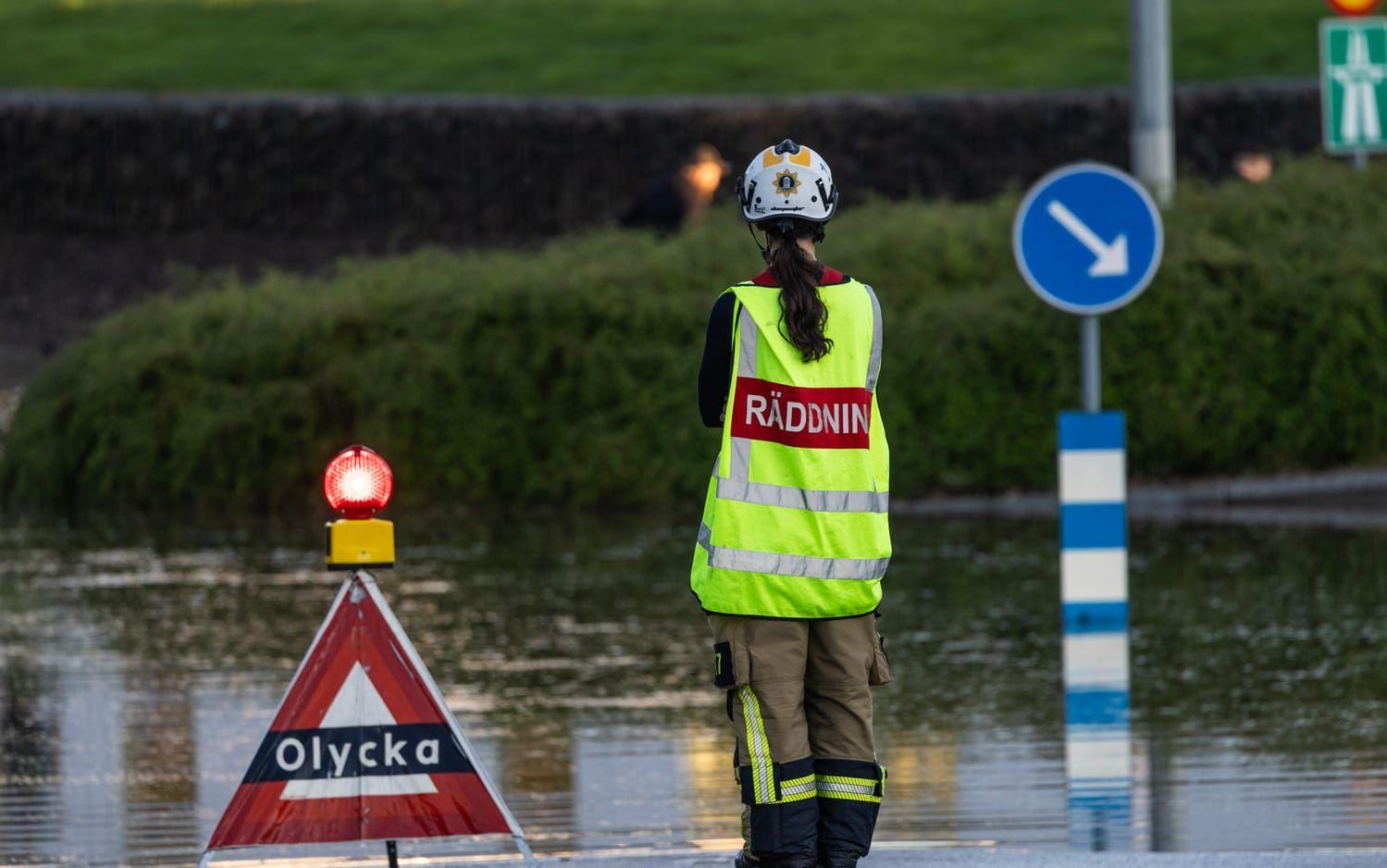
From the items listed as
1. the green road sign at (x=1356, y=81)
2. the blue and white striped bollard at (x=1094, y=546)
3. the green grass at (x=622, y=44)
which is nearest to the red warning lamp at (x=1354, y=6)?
the green road sign at (x=1356, y=81)

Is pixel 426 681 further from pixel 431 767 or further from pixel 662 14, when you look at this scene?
pixel 662 14

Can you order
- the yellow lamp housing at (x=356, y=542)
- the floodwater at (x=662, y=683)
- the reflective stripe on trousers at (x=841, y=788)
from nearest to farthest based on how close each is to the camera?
the reflective stripe on trousers at (x=841, y=788), the yellow lamp housing at (x=356, y=542), the floodwater at (x=662, y=683)

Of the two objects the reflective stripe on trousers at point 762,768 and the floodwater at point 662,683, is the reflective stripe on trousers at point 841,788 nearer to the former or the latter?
the reflective stripe on trousers at point 762,768

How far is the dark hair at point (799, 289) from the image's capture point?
5.23m

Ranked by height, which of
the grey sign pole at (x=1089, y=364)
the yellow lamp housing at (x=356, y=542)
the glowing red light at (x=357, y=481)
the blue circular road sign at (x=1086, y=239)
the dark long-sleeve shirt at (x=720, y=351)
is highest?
the blue circular road sign at (x=1086, y=239)

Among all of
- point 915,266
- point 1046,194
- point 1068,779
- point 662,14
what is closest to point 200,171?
point 662,14

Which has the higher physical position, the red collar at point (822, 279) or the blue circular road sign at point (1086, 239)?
the blue circular road sign at point (1086, 239)

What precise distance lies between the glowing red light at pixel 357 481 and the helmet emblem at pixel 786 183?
3.97 feet

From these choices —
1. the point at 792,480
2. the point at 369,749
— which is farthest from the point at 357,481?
the point at 792,480

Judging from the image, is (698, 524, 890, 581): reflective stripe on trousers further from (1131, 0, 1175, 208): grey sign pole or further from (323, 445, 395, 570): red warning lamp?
(1131, 0, 1175, 208): grey sign pole

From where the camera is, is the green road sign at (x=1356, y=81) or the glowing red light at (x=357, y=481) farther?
the green road sign at (x=1356, y=81)

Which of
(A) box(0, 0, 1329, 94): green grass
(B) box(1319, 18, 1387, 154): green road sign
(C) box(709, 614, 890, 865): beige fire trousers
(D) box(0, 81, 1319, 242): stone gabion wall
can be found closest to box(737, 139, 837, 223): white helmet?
(C) box(709, 614, 890, 865): beige fire trousers

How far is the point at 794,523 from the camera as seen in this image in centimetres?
525

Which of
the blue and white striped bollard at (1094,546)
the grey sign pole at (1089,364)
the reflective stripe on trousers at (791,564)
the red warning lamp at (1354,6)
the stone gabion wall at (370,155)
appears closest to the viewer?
the reflective stripe on trousers at (791,564)
